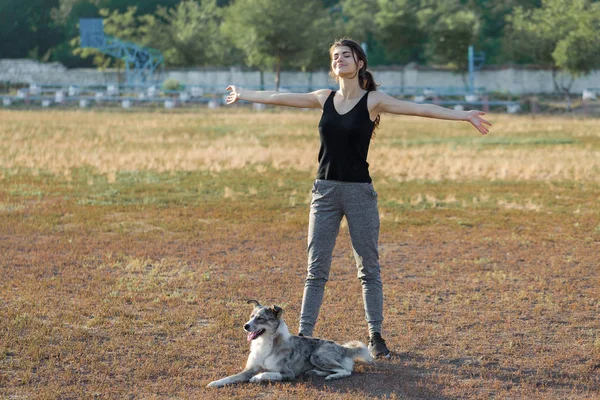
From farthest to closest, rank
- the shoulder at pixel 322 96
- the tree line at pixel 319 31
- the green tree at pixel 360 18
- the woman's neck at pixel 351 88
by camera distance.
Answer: the green tree at pixel 360 18, the tree line at pixel 319 31, the shoulder at pixel 322 96, the woman's neck at pixel 351 88

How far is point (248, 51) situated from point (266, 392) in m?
58.7

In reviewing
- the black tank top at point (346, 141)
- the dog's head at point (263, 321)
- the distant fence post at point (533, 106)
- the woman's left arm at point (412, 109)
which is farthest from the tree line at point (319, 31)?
the dog's head at point (263, 321)

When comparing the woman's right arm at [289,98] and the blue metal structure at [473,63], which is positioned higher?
the blue metal structure at [473,63]

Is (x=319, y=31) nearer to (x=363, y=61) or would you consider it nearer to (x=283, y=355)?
(x=363, y=61)

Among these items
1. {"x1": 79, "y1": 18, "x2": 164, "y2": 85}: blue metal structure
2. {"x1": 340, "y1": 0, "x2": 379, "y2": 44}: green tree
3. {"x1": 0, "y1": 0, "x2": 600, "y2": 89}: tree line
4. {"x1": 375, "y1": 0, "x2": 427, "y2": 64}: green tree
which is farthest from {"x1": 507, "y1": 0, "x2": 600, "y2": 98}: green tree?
{"x1": 79, "y1": 18, "x2": 164, "y2": 85}: blue metal structure

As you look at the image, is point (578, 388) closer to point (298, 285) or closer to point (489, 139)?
point (298, 285)

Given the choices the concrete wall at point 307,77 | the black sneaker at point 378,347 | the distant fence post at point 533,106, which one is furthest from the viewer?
the concrete wall at point 307,77

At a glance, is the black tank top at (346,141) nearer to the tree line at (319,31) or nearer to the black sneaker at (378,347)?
the black sneaker at (378,347)

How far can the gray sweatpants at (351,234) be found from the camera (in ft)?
21.0

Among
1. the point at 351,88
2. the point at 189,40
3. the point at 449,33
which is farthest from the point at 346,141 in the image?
the point at 189,40

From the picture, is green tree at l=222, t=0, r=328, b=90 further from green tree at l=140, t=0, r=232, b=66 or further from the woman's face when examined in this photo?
the woman's face

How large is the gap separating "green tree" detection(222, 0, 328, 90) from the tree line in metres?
0.07

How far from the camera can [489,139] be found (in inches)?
1194

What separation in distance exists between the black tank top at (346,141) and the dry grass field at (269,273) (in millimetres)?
1503
